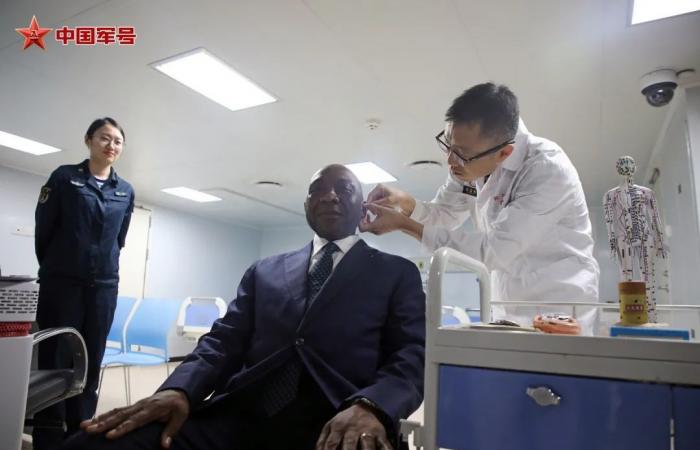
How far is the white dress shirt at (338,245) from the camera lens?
1.37 m

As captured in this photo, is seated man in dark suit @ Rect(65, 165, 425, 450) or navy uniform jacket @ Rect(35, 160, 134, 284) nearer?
seated man in dark suit @ Rect(65, 165, 425, 450)

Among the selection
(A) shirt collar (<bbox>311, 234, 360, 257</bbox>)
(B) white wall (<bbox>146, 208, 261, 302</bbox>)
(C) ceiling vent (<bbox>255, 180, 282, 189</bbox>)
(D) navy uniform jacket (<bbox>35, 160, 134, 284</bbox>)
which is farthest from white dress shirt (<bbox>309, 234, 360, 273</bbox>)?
(B) white wall (<bbox>146, 208, 261, 302</bbox>)

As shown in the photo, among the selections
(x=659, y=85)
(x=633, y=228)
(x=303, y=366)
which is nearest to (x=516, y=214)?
(x=633, y=228)

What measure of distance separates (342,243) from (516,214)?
1.67 feet

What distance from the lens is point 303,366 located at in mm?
1151

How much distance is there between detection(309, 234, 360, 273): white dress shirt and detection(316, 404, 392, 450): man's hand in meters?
0.47

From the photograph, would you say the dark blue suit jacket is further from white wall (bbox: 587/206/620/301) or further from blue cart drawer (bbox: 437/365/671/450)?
white wall (bbox: 587/206/620/301)

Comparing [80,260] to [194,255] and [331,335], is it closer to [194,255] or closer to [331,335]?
[331,335]

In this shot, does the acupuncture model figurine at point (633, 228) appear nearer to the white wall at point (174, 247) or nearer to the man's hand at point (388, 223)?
the man's hand at point (388, 223)

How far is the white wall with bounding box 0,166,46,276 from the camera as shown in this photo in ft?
19.8

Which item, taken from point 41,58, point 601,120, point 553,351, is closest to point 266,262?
point 553,351

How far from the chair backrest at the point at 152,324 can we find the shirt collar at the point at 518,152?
3.03m

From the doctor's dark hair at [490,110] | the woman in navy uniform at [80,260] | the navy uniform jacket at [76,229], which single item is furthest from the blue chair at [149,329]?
the doctor's dark hair at [490,110]

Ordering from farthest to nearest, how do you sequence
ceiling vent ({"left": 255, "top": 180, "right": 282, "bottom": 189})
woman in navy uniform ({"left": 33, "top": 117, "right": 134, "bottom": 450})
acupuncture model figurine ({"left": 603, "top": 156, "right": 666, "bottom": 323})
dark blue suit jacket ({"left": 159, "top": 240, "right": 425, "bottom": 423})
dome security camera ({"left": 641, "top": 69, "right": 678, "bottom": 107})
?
ceiling vent ({"left": 255, "top": 180, "right": 282, "bottom": 189}), dome security camera ({"left": 641, "top": 69, "right": 678, "bottom": 107}), woman in navy uniform ({"left": 33, "top": 117, "right": 134, "bottom": 450}), acupuncture model figurine ({"left": 603, "top": 156, "right": 666, "bottom": 323}), dark blue suit jacket ({"left": 159, "top": 240, "right": 425, "bottom": 423})
